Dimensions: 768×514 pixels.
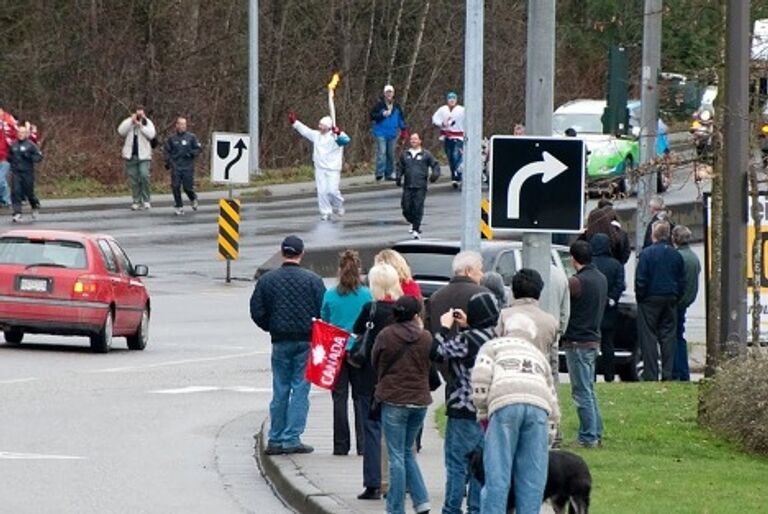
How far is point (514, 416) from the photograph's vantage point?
38.9ft

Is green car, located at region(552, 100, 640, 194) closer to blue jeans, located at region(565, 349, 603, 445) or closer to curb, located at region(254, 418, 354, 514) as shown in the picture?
blue jeans, located at region(565, 349, 603, 445)

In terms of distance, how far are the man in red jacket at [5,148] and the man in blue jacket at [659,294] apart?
20629 millimetres

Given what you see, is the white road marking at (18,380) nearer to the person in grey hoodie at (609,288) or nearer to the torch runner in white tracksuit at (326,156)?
the person in grey hoodie at (609,288)

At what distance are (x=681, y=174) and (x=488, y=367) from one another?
1428 inches

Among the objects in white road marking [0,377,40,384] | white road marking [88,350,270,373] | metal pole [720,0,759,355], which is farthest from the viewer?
white road marking [88,350,270,373]

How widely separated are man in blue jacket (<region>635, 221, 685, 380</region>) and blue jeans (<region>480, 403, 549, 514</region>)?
11808 mm

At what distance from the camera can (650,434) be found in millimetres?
18781

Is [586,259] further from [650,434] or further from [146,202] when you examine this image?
[146,202]

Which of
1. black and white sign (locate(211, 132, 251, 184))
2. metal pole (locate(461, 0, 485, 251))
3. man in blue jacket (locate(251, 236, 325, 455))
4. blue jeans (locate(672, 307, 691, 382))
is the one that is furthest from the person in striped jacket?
black and white sign (locate(211, 132, 251, 184))

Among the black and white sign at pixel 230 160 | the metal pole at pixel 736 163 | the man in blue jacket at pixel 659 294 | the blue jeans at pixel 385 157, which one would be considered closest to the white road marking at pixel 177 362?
the man in blue jacket at pixel 659 294

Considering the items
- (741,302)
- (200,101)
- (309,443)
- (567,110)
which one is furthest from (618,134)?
(200,101)

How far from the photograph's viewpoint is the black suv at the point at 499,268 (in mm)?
24641

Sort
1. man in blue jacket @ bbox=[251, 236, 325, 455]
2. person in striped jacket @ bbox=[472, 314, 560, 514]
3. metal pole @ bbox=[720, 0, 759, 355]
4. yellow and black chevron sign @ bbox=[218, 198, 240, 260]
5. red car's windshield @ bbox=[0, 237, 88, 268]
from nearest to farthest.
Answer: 1. person in striped jacket @ bbox=[472, 314, 560, 514]
2. man in blue jacket @ bbox=[251, 236, 325, 455]
3. metal pole @ bbox=[720, 0, 759, 355]
4. red car's windshield @ bbox=[0, 237, 88, 268]
5. yellow and black chevron sign @ bbox=[218, 198, 240, 260]

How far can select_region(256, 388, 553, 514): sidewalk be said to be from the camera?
48.2 feet
